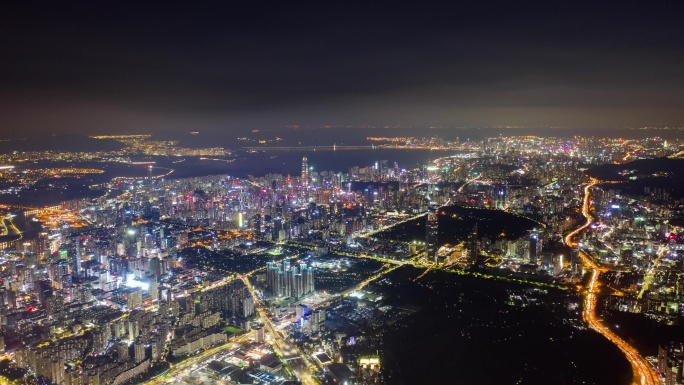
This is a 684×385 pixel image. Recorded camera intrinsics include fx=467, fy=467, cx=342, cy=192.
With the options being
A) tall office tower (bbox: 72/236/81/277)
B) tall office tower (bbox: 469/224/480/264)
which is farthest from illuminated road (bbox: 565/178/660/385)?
tall office tower (bbox: 72/236/81/277)

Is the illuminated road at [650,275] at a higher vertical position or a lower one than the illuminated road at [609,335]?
higher

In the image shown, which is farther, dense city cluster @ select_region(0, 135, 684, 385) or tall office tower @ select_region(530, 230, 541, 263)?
tall office tower @ select_region(530, 230, 541, 263)

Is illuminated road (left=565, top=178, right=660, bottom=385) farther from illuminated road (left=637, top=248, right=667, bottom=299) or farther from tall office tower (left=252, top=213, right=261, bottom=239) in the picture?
tall office tower (left=252, top=213, right=261, bottom=239)

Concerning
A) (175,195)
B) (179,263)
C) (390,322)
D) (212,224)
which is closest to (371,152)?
(175,195)

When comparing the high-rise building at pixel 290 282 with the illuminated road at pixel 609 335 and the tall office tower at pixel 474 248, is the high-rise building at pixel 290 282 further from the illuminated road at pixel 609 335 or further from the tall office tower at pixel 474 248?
the illuminated road at pixel 609 335

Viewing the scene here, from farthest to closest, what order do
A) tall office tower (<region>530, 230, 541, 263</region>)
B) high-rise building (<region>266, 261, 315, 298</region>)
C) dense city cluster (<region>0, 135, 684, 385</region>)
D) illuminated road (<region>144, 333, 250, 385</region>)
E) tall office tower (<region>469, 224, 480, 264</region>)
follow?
tall office tower (<region>469, 224, 480, 264</region>) < tall office tower (<region>530, 230, 541, 263</region>) < high-rise building (<region>266, 261, 315, 298</region>) < dense city cluster (<region>0, 135, 684, 385</region>) < illuminated road (<region>144, 333, 250, 385</region>)

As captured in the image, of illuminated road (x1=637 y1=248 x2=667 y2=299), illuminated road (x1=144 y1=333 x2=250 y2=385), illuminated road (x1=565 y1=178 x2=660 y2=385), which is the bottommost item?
illuminated road (x1=144 y1=333 x2=250 y2=385)

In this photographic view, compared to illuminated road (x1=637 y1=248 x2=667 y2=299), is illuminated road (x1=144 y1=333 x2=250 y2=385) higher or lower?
illuminated road (x1=637 y1=248 x2=667 y2=299)

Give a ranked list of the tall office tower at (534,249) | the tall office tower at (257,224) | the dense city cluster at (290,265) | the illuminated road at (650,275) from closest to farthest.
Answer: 1. the dense city cluster at (290,265)
2. the illuminated road at (650,275)
3. the tall office tower at (534,249)
4. the tall office tower at (257,224)

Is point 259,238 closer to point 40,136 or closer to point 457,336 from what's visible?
point 457,336

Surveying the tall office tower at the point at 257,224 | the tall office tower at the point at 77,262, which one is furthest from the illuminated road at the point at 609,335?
the tall office tower at the point at 77,262
